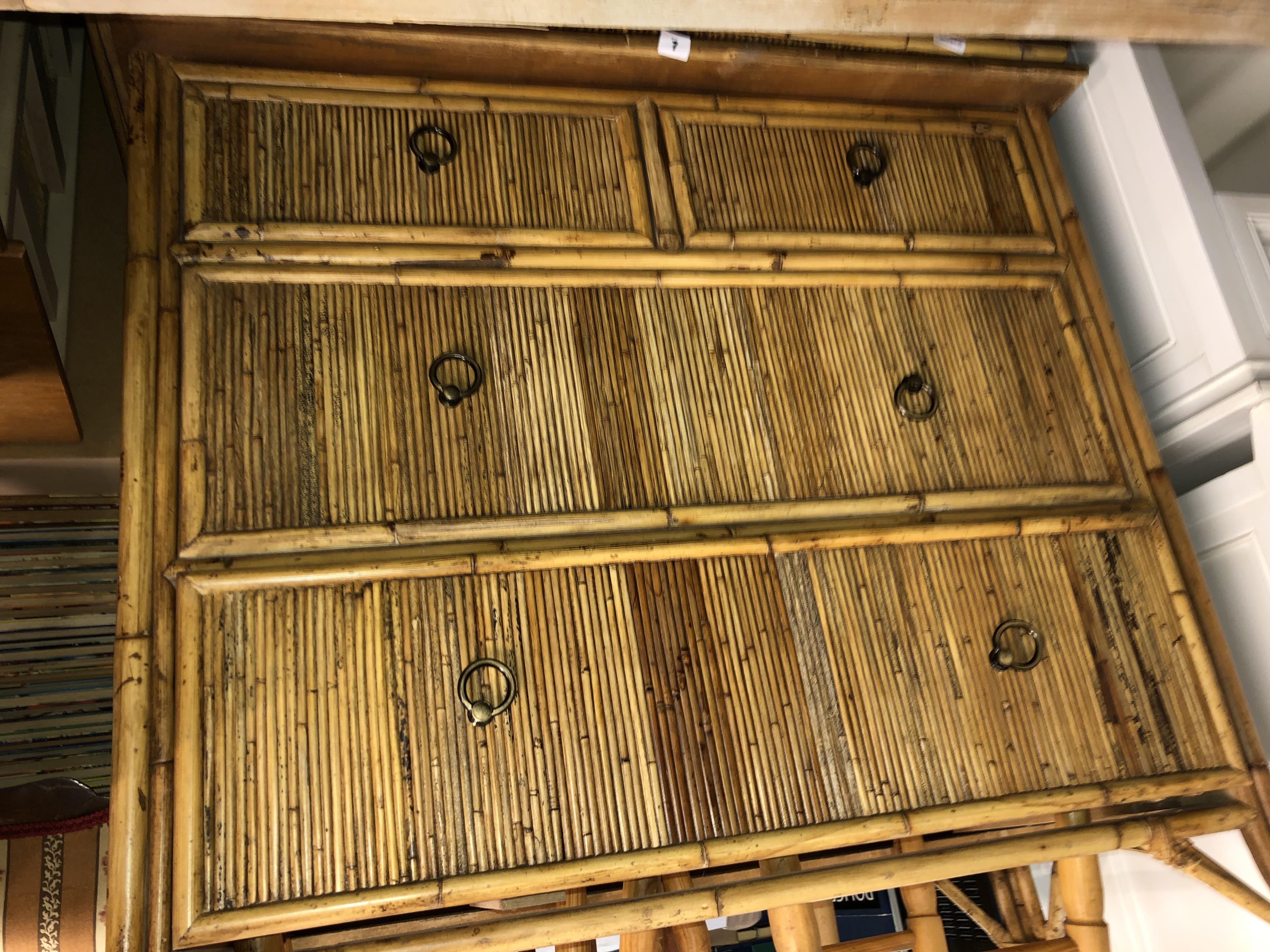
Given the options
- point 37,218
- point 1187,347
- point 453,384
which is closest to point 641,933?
point 453,384

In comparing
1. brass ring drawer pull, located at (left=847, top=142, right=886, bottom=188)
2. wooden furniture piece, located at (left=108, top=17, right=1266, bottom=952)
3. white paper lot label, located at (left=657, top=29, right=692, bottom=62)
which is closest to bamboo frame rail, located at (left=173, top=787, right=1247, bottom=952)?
wooden furniture piece, located at (left=108, top=17, right=1266, bottom=952)

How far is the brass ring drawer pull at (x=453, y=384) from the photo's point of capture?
39.6 inches

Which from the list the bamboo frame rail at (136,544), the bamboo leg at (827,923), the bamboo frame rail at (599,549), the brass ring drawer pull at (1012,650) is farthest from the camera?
the bamboo leg at (827,923)

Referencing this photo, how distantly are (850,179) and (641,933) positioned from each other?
104cm

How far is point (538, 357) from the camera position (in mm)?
1065

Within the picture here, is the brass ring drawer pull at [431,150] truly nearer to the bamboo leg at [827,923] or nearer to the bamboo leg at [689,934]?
the bamboo leg at [689,934]

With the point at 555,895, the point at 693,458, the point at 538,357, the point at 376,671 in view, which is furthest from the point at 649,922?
the point at 538,357

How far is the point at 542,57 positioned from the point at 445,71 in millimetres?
130

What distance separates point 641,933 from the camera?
102cm

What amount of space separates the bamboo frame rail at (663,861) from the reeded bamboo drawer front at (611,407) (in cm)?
30

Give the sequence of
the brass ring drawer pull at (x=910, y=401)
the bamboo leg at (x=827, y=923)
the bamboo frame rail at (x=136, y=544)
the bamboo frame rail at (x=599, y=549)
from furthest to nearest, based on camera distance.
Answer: the bamboo leg at (x=827, y=923) → the brass ring drawer pull at (x=910, y=401) → the bamboo frame rail at (x=599, y=549) → the bamboo frame rail at (x=136, y=544)

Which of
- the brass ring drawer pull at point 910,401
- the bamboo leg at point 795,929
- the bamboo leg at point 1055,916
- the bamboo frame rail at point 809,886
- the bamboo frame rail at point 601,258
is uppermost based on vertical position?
the bamboo frame rail at point 601,258

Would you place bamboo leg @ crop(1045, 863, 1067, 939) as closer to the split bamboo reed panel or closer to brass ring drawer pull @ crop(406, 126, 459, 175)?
the split bamboo reed panel

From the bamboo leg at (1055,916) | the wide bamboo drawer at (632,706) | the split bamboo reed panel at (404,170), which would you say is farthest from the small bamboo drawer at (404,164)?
the bamboo leg at (1055,916)
